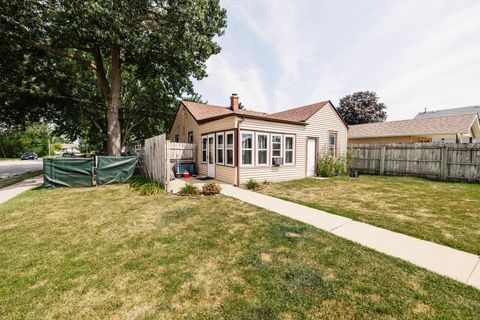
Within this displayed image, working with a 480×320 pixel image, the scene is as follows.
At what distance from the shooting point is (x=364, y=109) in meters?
33.5

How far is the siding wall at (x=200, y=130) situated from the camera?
32.5 feet

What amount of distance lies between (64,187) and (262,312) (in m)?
10.8

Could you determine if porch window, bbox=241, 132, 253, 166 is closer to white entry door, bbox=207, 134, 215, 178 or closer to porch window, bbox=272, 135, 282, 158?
porch window, bbox=272, 135, 282, 158

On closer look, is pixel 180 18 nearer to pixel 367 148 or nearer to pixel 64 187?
pixel 64 187

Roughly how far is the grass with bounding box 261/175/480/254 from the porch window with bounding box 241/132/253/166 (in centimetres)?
157

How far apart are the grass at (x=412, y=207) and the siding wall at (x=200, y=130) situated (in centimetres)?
225

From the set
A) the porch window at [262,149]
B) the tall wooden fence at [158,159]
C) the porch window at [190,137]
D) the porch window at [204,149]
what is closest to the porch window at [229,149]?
the porch window at [262,149]

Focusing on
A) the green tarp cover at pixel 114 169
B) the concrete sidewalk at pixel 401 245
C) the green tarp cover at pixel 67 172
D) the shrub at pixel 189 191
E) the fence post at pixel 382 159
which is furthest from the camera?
the fence post at pixel 382 159

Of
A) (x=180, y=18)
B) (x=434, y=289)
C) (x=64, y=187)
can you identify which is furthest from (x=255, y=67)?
(x=434, y=289)

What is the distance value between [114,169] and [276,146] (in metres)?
8.35

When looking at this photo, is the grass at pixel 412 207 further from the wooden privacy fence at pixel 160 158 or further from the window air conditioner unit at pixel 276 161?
the wooden privacy fence at pixel 160 158

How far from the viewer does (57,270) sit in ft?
9.73

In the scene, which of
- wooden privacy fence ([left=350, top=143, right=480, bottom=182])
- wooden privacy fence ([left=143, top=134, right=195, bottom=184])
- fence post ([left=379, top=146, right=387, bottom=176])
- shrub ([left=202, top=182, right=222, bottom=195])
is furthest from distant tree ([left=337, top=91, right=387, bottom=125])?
shrub ([left=202, top=182, right=222, bottom=195])

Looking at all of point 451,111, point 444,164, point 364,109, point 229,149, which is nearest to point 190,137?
point 229,149
